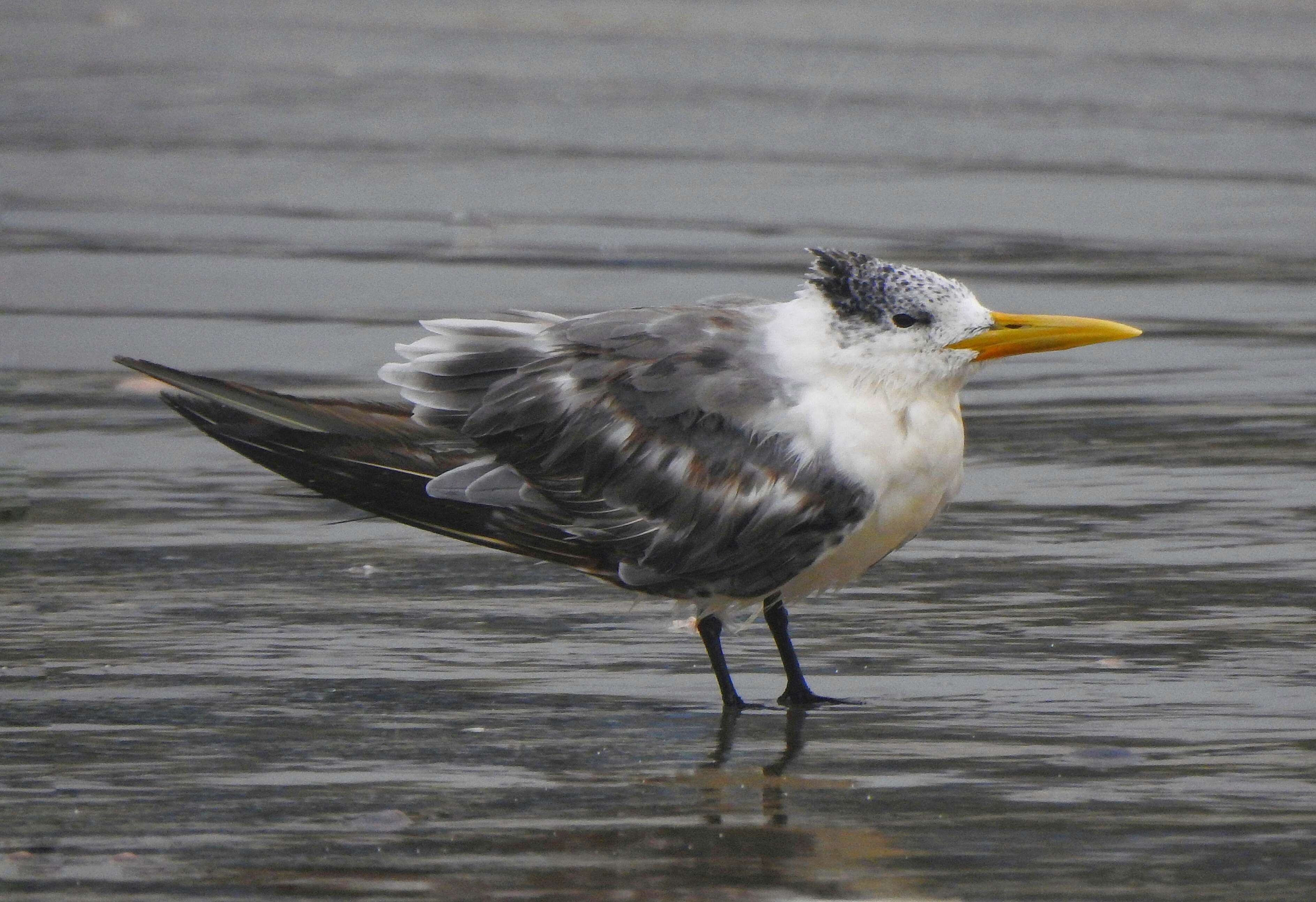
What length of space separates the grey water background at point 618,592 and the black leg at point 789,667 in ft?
0.22

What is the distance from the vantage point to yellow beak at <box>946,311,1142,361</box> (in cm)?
500

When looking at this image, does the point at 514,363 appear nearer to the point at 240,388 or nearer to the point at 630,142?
the point at 240,388

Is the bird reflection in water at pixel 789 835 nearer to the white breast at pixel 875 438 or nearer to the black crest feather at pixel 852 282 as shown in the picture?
the white breast at pixel 875 438

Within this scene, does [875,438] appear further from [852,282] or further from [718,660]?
[718,660]

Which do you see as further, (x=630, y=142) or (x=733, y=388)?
(x=630, y=142)

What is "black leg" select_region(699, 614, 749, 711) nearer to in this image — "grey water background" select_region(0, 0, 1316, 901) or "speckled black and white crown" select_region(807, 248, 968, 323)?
"grey water background" select_region(0, 0, 1316, 901)

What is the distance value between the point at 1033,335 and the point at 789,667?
870mm

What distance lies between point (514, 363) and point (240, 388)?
1.92 feet

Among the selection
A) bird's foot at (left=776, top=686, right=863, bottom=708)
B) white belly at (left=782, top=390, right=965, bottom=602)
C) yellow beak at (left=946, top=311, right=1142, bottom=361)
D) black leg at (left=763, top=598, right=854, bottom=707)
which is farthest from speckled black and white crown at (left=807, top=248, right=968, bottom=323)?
bird's foot at (left=776, top=686, right=863, bottom=708)

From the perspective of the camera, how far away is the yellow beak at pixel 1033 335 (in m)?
5.00

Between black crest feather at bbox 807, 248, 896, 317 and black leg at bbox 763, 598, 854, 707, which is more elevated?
black crest feather at bbox 807, 248, 896, 317

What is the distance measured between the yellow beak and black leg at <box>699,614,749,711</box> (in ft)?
2.58

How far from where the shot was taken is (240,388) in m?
5.11

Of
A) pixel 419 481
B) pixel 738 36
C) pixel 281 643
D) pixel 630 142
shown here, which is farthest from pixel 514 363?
pixel 738 36
